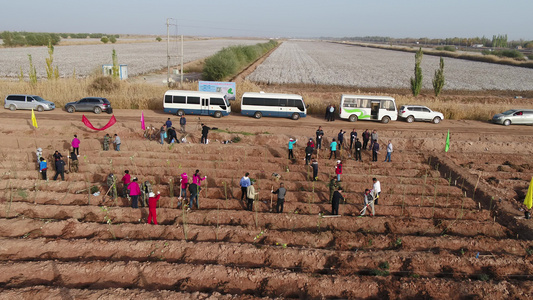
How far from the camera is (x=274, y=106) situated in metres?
26.9

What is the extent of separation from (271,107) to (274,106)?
0.79 ft

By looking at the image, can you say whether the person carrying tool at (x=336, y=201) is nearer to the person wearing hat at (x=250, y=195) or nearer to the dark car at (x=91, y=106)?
the person wearing hat at (x=250, y=195)

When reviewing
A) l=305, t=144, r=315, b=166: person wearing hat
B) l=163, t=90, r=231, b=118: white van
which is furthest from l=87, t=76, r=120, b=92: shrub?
l=305, t=144, r=315, b=166: person wearing hat

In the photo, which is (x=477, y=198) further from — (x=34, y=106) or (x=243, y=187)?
(x=34, y=106)

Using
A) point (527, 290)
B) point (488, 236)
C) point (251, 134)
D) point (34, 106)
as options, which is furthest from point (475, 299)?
point (34, 106)

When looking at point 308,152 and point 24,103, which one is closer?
point 308,152

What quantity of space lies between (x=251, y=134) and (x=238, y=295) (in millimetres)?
14217

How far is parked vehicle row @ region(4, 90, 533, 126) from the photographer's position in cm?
2680

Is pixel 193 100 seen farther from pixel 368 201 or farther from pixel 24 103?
pixel 368 201

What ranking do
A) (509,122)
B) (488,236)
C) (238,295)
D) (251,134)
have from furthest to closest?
1. (509,122)
2. (251,134)
3. (488,236)
4. (238,295)

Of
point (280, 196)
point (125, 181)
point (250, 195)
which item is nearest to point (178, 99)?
point (125, 181)

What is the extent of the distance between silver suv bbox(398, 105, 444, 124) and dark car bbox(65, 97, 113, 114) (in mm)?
22788

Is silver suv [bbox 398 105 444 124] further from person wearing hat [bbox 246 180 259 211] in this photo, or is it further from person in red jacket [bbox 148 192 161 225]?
person in red jacket [bbox 148 192 161 225]

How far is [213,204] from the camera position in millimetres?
14242
